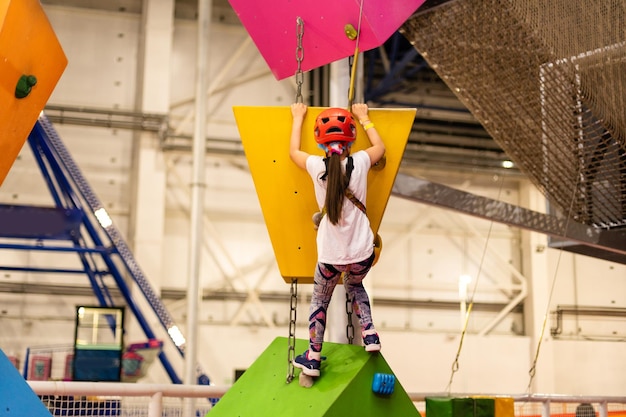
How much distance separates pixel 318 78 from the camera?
16594mm

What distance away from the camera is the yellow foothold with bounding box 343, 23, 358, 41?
14.2 ft

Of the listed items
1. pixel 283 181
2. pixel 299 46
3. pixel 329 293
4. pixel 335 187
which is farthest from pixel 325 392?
pixel 299 46

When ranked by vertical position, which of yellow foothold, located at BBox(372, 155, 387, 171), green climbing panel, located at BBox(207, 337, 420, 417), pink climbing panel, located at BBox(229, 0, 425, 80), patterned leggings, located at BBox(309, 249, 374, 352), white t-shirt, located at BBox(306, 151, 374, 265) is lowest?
green climbing panel, located at BBox(207, 337, 420, 417)

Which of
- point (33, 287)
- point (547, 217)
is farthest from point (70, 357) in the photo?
point (547, 217)

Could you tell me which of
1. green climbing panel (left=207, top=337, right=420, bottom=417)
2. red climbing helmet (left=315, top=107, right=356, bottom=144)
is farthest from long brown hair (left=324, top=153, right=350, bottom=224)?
green climbing panel (left=207, top=337, right=420, bottom=417)

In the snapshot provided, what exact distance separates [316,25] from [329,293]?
58.8 inches

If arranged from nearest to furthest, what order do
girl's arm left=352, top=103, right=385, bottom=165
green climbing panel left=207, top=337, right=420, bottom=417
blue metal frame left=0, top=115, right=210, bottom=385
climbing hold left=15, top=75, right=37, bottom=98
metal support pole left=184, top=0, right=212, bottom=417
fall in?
climbing hold left=15, top=75, right=37, bottom=98 < green climbing panel left=207, top=337, right=420, bottom=417 < girl's arm left=352, top=103, right=385, bottom=165 < metal support pole left=184, top=0, right=212, bottom=417 < blue metal frame left=0, top=115, right=210, bottom=385

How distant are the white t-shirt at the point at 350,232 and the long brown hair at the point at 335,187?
35mm

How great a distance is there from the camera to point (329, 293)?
4082 millimetres

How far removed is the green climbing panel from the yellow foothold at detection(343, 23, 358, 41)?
1647 mm

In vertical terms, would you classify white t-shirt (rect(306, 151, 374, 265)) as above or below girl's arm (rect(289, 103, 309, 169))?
below

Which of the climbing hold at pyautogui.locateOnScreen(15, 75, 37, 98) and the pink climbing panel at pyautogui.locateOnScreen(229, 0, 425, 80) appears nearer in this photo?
the climbing hold at pyautogui.locateOnScreen(15, 75, 37, 98)

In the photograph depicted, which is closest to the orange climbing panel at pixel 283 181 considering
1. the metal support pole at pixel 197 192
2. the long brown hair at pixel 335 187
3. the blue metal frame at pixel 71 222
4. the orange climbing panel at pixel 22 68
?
the long brown hair at pixel 335 187

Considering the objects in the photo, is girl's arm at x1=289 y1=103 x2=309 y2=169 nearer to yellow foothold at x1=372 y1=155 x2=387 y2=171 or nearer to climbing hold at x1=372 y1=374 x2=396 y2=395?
yellow foothold at x1=372 y1=155 x2=387 y2=171
